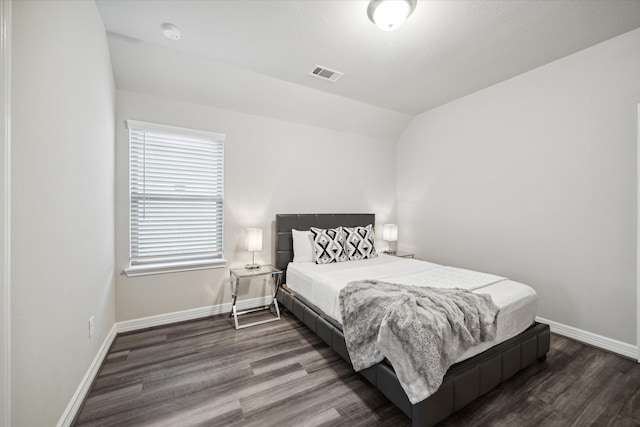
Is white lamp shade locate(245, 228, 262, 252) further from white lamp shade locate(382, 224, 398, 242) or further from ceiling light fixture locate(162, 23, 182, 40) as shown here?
white lamp shade locate(382, 224, 398, 242)

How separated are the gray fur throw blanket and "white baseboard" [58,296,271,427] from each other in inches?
69.0

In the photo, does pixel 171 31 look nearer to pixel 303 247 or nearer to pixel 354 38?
pixel 354 38

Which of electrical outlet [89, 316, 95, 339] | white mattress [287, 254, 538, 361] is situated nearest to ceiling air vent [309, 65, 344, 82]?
white mattress [287, 254, 538, 361]

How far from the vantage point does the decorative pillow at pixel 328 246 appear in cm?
338

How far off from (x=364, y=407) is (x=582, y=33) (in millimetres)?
3625

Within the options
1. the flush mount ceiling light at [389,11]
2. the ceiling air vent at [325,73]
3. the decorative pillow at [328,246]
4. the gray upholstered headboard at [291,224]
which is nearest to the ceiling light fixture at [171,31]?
the ceiling air vent at [325,73]

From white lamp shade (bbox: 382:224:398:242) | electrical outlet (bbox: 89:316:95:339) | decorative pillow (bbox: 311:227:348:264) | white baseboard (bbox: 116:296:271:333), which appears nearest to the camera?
electrical outlet (bbox: 89:316:95:339)

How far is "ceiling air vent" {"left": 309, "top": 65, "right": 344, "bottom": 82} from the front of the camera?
9.78ft

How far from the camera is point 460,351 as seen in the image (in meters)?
1.71

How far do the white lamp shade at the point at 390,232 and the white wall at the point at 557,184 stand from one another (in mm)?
739

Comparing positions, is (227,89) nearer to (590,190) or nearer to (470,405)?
(470,405)

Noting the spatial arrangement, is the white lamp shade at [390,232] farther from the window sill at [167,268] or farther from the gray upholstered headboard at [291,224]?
the window sill at [167,268]

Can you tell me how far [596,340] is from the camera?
260 centimetres

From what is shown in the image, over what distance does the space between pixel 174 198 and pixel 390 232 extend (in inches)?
127
